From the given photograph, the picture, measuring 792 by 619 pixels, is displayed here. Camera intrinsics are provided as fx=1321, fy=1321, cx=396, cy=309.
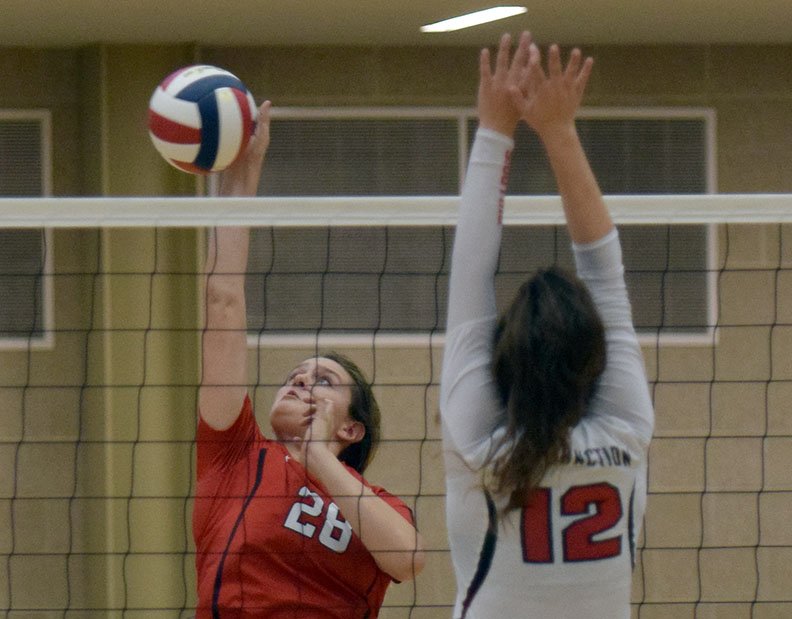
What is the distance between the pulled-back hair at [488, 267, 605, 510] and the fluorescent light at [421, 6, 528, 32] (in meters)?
3.80

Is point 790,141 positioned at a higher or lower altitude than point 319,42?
lower

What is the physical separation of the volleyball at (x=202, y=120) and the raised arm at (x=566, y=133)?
1.31m

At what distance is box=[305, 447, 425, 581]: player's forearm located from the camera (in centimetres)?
265

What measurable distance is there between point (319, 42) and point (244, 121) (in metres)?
3.16

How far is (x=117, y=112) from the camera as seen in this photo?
6172mm

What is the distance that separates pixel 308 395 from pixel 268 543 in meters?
0.33

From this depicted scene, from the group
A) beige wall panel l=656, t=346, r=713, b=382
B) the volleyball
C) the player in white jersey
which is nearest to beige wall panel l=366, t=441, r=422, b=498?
beige wall panel l=656, t=346, r=713, b=382

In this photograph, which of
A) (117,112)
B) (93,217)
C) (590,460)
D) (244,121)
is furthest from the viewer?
(117,112)

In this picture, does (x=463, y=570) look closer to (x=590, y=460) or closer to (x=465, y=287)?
(x=590, y=460)

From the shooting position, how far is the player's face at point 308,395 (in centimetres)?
282

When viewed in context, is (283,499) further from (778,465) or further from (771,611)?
(771,611)

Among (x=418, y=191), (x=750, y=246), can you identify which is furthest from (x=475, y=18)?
(x=750, y=246)

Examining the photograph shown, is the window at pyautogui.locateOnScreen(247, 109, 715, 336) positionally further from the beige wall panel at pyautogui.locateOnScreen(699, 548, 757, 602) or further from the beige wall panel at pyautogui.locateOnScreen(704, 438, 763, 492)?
the beige wall panel at pyautogui.locateOnScreen(699, 548, 757, 602)

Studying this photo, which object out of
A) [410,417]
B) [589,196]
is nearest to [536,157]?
[410,417]
